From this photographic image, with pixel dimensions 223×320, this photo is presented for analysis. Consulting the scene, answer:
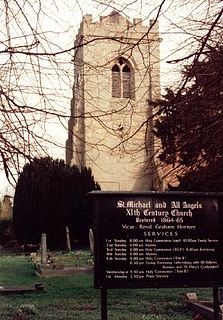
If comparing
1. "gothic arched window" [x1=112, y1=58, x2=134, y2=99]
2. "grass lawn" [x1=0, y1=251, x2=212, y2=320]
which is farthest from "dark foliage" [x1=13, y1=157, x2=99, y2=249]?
"gothic arched window" [x1=112, y1=58, x2=134, y2=99]

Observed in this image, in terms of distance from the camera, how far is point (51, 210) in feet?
110

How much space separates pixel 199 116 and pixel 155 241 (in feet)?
4.68

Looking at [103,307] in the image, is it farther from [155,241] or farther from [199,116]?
[199,116]

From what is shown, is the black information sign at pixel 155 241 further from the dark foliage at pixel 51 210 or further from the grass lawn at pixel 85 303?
the dark foliage at pixel 51 210

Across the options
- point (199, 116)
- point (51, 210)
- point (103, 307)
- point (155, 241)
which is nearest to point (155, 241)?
point (155, 241)

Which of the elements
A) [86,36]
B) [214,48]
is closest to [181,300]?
[214,48]

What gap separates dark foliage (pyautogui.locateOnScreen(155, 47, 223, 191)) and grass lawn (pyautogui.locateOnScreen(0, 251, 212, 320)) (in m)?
2.94

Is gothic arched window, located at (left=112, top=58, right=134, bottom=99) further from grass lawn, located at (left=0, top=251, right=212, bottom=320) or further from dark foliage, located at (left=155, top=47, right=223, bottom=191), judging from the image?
grass lawn, located at (left=0, top=251, right=212, bottom=320)

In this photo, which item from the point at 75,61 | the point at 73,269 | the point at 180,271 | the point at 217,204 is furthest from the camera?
the point at 73,269

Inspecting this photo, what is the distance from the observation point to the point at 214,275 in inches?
229

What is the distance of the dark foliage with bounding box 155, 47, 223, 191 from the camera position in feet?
18.2

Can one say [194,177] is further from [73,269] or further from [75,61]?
[73,269]

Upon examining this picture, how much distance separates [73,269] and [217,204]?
10.3 meters

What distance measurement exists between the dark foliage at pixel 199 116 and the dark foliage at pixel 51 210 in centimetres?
2518
